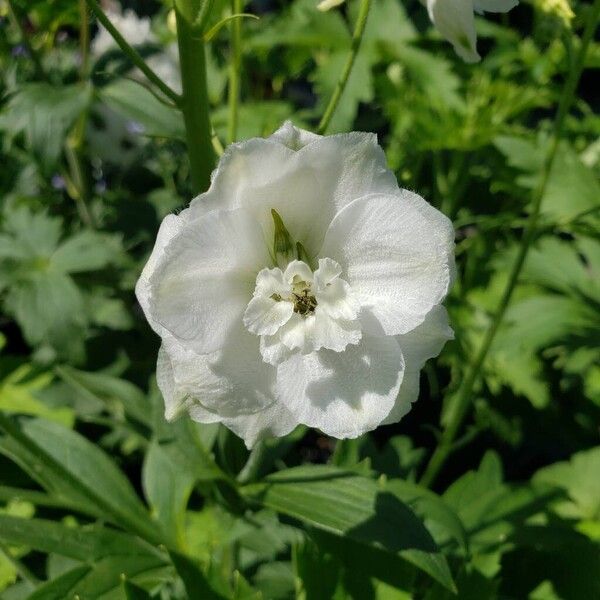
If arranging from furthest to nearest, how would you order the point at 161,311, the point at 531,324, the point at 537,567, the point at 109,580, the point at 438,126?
the point at 438,126
the point at 531,324
the point at 537,567
the point at 109,580
the point at 161,311

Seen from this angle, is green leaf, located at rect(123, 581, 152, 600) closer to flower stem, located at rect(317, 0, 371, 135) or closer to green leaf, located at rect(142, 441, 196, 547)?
green leaf, located at rect(142, 441, 196, 547)

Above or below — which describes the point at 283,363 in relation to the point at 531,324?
above

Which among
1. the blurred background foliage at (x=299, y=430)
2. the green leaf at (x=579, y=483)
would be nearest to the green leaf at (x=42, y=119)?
the blurred background foliage at (x=299, y=430)

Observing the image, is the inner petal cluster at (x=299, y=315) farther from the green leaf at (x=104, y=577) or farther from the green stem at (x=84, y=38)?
the green stem at (x=84, y=38)

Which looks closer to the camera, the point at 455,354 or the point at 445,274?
the point at 445,274

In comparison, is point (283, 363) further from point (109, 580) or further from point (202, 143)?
point (109, 580)

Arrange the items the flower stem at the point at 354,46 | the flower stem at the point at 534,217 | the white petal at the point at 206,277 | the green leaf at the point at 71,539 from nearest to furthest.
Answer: the white petal at the point at 206,277 → the flower stem at the point at 354,46 → the green leaf at the point at 71,539 → the flower stem at the point at 534,217

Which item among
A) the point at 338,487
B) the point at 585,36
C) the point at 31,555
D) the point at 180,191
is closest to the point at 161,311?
the point at 338,487
